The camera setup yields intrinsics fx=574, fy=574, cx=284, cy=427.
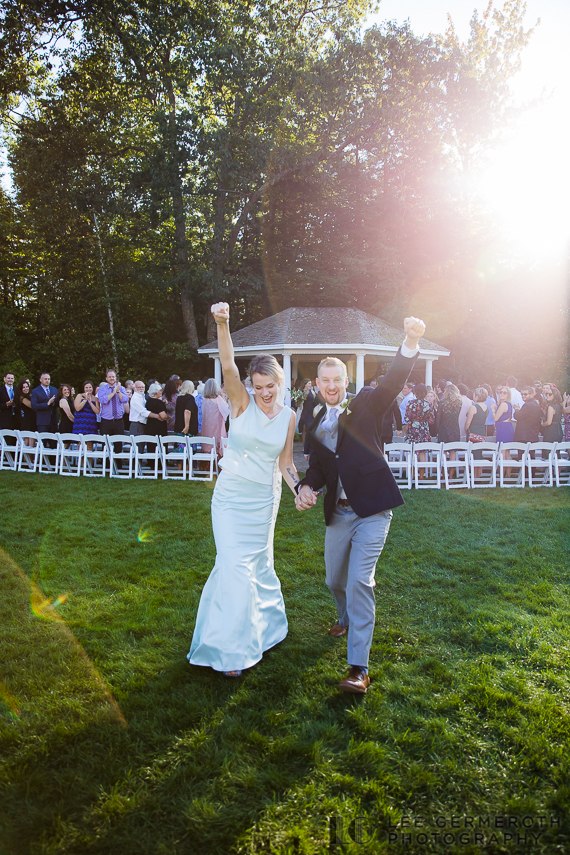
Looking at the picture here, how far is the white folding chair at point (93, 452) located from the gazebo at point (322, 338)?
35.1 ft

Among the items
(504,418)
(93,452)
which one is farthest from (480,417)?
(93,452)

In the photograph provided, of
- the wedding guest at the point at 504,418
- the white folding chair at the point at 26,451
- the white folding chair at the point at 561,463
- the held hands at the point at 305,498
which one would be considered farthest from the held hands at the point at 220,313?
the white folding chair at the point at 26,451

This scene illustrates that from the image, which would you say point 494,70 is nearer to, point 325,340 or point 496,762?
point 325,340

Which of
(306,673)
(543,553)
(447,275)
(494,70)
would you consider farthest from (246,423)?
(494,70)

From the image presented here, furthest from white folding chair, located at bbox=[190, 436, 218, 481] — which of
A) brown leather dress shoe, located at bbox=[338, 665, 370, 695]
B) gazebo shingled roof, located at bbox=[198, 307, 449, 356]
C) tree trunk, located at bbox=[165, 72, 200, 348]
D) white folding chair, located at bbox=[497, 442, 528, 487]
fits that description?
tree trunk, located at bbox=[165, 72, 200, 348]

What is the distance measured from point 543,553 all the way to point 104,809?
18.4ft

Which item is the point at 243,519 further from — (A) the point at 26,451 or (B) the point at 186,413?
(A) the point at 26,451

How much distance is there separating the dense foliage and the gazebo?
188 inches

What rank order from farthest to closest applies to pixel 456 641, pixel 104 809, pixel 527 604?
pixel 527 604 < pixel 456 641 < pixel 104 809

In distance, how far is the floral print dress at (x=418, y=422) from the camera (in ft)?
37.9

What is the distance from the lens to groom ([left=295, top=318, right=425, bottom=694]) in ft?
11.7

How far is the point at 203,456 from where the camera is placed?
1160 cm

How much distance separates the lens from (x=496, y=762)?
2.90 m

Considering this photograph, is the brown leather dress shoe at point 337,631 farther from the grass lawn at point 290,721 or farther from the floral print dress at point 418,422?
the floral print dress at point 418,422
